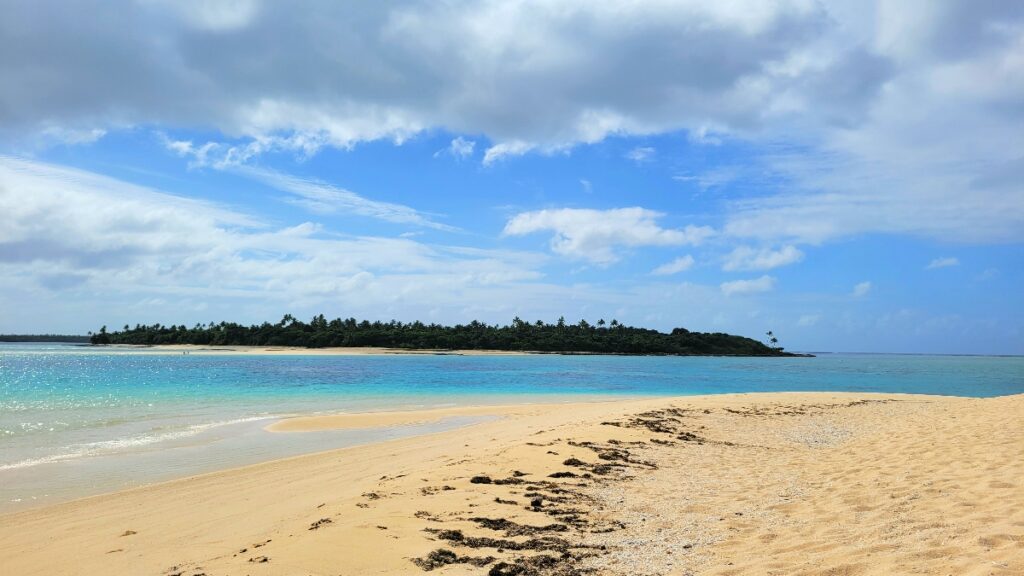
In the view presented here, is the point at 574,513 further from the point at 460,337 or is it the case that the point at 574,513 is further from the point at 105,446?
the point at 460,337

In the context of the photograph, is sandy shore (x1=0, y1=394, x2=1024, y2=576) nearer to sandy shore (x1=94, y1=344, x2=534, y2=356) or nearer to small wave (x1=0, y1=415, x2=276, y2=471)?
small wave (x1=0, y1=415, x2=276, y2=471)

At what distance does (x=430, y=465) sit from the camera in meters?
11.0

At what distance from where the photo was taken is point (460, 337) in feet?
478

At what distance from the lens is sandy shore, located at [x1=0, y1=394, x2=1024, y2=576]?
5574 millimetres

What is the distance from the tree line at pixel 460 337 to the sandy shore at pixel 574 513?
129472 millimetres

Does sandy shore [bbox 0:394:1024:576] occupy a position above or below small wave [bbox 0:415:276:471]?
above

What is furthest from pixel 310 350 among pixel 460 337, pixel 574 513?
pixel 574 513

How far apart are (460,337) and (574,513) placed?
139218 millimetres

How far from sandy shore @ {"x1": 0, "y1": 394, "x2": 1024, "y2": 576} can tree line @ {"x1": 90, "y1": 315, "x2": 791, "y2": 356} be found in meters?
129

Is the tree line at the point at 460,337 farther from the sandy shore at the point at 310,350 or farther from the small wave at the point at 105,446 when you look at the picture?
the small wave at the point at 105,446

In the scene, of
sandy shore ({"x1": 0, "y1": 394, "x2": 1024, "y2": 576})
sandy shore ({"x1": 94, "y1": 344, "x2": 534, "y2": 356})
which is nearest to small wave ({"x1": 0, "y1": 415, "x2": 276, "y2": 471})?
sandy shore ({"x1": 0, "y1": 394, "x2": 1024, "y2": 576})

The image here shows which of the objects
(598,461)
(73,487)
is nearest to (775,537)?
(598,461)

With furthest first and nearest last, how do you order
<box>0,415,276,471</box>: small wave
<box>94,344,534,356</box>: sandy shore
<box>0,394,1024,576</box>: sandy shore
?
<box>94,344,534,356</box>: sandy shore
<box>0,415,276,471</box>: small wave
<box>0,394,1024,576</box>: sandy shore

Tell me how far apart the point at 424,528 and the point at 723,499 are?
13.6 ft
